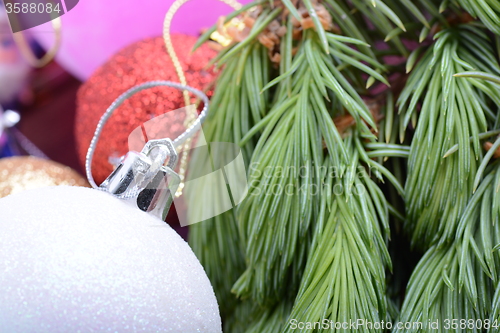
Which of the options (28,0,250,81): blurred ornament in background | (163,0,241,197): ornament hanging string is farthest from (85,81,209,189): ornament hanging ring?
(28,0,250,81): blurred ornament in background

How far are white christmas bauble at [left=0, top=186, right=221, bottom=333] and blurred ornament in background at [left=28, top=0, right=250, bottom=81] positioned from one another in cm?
24

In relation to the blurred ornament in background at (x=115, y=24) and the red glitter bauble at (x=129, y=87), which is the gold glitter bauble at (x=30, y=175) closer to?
the red glitter bauble at (x=129, y=87)

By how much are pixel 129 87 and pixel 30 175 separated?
0.43 ft

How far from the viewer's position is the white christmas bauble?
0.24 m

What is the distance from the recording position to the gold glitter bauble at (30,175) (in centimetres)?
44

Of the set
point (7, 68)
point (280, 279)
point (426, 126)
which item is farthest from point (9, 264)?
point (7, 68)

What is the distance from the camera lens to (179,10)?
472 mm

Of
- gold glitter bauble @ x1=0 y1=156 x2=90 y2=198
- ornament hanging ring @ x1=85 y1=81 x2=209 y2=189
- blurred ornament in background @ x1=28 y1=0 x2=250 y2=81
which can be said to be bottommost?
gold glitter bauble @ x1=0 y1=156 x2=90 y2=198

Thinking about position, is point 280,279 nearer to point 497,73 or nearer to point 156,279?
point 156,279

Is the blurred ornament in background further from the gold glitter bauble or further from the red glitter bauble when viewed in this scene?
the gold glitter bauble

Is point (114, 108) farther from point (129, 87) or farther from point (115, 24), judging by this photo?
point (115, 24)

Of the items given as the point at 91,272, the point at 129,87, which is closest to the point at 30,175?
the point at 129,87

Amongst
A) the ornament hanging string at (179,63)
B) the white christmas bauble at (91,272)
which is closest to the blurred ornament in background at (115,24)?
the ornament hanging string at (179,63)

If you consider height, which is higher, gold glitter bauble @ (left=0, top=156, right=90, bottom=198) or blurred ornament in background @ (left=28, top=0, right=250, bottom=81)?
blurred ornament in background @ (left=28, top=0, right=250, bottom=81)
